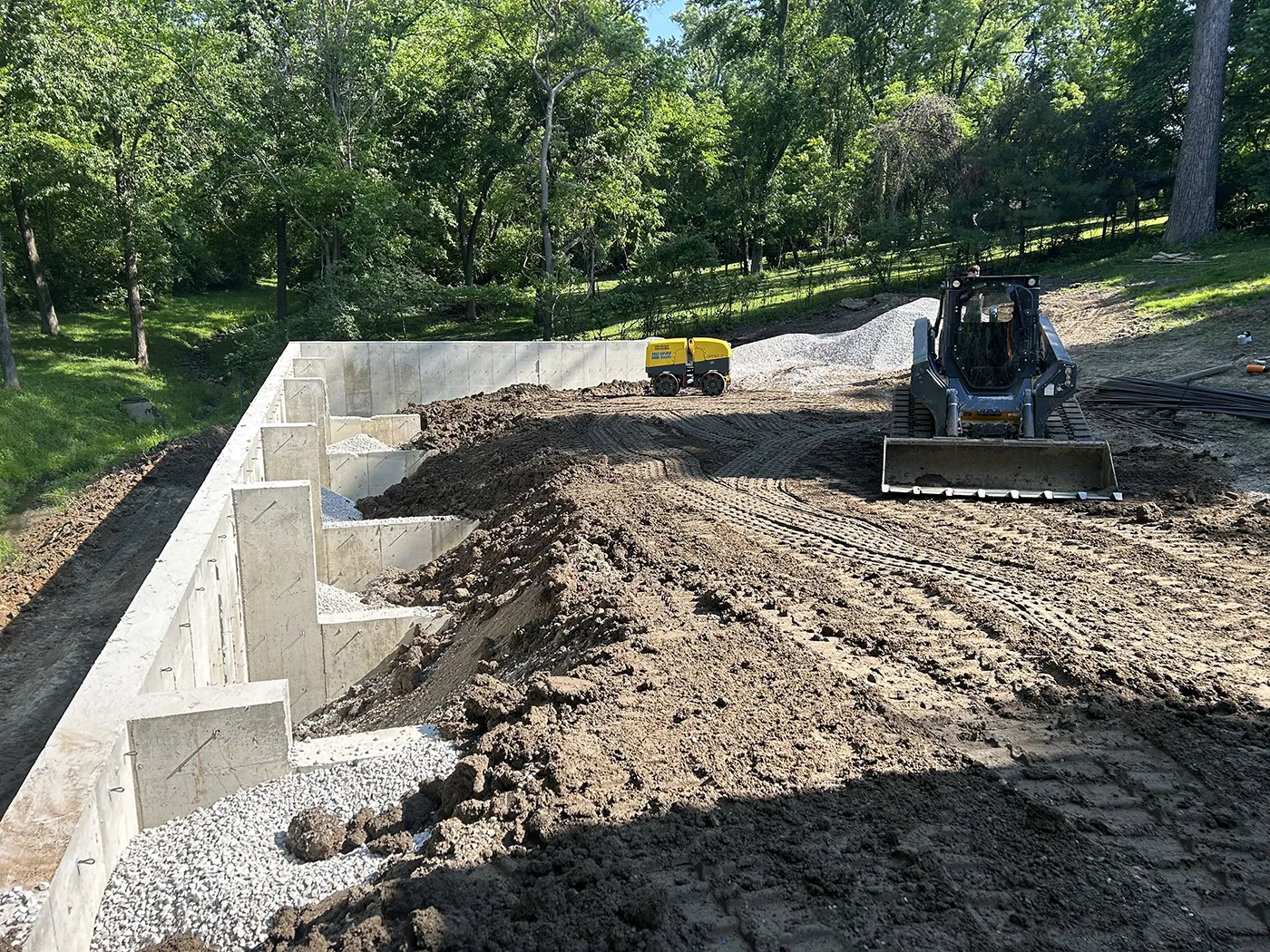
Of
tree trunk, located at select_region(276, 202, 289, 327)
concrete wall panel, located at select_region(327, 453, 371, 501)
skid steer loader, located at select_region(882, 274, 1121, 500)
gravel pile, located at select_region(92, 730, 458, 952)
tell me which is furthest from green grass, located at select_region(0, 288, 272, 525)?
skid steer loader, located at select_region(882, 274, 1121, 500)

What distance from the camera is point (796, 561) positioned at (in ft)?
25.8

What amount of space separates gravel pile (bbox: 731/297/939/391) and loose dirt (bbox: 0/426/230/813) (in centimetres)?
1145

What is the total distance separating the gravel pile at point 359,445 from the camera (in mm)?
15773

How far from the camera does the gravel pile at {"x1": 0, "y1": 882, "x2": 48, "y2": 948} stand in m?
3.15

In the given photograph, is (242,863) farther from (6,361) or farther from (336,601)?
(6,361)

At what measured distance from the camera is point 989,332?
1083 centimetres

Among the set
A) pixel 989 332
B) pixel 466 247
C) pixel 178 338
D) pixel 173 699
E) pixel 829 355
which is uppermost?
pixel 466 247

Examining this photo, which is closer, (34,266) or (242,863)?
(242,863)

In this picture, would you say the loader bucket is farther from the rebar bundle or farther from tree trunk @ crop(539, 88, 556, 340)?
tree trunk @ crop(539, 88, 556, 340)

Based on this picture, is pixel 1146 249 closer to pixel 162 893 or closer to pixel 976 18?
pixel 976 18

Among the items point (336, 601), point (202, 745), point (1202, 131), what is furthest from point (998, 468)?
point (1202, 131)

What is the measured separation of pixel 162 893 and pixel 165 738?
0.84m

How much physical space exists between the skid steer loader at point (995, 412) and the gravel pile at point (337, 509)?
808 centimetres

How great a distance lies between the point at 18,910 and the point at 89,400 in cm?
2122
